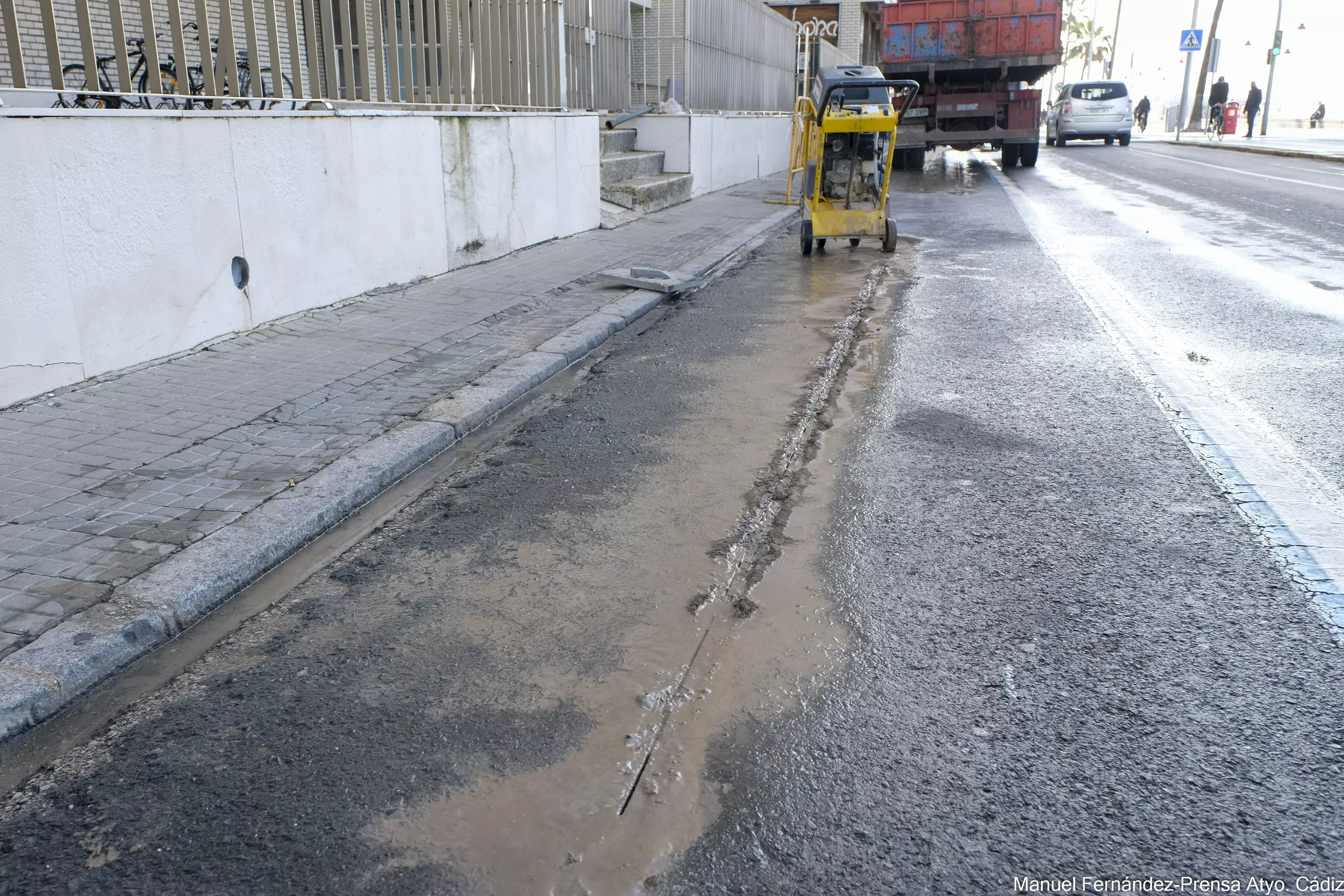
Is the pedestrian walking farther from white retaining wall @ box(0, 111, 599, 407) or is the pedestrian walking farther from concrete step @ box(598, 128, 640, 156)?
white retaining wall @ box(0, 111, 599, 407)

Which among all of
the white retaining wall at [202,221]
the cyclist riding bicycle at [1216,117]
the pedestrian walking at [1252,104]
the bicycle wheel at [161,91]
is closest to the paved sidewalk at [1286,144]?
the cyclist riding bicycle at [1216,117]

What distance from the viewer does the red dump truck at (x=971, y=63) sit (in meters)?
21.4

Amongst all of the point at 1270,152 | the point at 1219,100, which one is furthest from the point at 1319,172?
the point at 1219,100

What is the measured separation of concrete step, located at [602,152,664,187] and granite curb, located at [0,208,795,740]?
876 cm

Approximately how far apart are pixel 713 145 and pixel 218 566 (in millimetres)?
15511

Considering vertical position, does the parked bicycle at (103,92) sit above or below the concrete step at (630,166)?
above

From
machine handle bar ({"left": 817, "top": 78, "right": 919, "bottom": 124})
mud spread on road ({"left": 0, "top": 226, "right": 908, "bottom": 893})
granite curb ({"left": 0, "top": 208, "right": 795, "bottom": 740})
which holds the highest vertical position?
machine handle bar ({"left": 817, "top": 78, "right": 919, "bottom": 124})

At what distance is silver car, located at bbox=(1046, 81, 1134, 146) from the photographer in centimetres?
3588

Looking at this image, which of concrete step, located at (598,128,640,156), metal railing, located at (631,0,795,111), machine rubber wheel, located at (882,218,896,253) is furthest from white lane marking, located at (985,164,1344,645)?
metal railing, located at (631,0,795,111)

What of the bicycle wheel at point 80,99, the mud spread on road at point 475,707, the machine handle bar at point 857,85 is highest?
the machine handle bar at point 857,85

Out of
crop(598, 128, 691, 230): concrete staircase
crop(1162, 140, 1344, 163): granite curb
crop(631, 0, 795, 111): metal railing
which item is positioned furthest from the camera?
crop(1162, 140, 1344, 163): granite curb

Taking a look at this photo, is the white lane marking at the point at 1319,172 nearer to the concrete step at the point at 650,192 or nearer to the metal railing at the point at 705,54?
the metal railing at the point at 705,54

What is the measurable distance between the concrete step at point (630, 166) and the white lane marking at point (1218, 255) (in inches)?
258

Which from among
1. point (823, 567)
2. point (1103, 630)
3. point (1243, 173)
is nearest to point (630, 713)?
point (823, 567)
